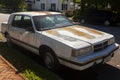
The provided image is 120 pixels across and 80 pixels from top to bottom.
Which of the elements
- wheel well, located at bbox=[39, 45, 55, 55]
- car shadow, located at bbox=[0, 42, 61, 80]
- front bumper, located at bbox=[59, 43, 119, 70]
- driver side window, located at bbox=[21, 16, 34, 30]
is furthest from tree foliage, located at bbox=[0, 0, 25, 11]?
front bumper, located at bbox=[59, 43, 119, 70]

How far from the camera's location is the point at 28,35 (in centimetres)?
746

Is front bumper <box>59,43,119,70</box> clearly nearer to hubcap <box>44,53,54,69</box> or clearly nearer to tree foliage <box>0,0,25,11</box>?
hubcap <box>44,53,54,69</box>

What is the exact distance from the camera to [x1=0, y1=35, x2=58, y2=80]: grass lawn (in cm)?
606

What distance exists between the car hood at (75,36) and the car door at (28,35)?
55 cm

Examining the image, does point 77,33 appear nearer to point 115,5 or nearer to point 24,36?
point 24,36

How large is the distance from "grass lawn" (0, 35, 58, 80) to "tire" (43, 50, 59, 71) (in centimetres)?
19

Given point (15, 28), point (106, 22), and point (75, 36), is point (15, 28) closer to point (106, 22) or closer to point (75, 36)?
point (75, 36)

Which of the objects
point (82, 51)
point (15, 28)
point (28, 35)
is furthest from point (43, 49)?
point (15, 28)

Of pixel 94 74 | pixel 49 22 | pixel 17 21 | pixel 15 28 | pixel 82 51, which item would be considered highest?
pixel 49 22

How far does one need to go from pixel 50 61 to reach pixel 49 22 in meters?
1.44

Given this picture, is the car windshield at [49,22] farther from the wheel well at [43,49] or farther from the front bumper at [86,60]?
the front bumper at [86,60]

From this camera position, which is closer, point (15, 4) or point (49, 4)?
point (15, 4)

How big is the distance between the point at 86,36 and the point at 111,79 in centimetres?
138

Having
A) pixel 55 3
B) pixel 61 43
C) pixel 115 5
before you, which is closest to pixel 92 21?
pixel 115 5
